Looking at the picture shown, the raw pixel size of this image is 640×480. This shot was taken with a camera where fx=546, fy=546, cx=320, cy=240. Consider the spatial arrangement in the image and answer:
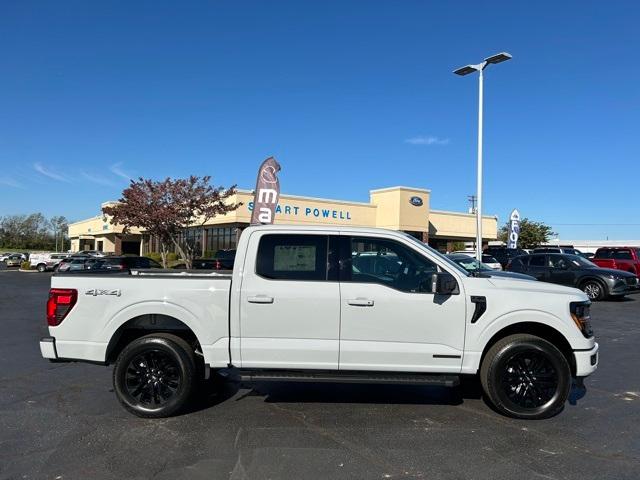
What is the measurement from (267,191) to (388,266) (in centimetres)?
1213

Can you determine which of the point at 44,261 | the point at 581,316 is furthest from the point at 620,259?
the point at 44,261

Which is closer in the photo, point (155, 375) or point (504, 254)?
point (155, 375)

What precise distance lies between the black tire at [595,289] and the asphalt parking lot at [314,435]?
11.6m

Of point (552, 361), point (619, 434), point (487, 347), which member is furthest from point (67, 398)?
point (619, 434)

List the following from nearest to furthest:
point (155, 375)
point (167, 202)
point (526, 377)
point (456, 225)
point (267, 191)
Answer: point (526, 377) → point (155, 375) → point (267, 191) → point (167, 202) → point (456, 225)

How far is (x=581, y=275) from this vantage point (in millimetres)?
17922

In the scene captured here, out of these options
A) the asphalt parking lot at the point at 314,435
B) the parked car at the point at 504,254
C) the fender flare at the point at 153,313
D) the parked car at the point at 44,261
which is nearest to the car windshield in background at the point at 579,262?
the parked car at the point at 504,254

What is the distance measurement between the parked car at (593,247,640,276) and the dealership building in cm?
1584

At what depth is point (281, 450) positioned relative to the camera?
4664 millimetres

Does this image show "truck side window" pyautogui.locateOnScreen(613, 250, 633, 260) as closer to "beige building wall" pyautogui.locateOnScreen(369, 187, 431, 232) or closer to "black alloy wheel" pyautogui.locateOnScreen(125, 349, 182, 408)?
"beige building wall" pyautogui.locateOnScreen(369, 187, 431, 232)

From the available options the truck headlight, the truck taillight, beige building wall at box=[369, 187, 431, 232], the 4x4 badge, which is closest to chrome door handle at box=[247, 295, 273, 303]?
the 4x4 badge

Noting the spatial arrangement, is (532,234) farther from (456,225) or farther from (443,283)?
(443,283)

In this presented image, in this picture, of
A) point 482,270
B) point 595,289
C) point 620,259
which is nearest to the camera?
point 482,270

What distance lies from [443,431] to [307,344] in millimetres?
1525
